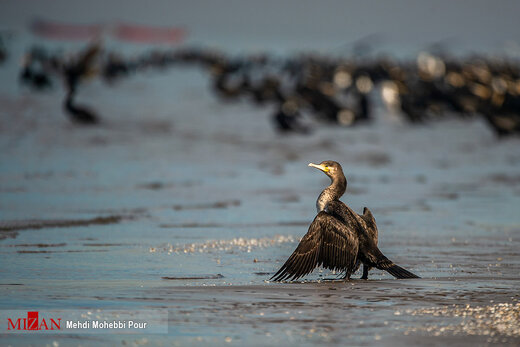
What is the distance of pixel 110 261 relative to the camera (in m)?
8.40

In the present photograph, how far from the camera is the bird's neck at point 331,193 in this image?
8.22 meters

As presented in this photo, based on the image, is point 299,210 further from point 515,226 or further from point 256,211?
point 515,226

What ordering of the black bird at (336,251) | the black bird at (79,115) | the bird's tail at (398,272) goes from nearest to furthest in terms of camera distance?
the bird's tail at (398,272), the black bird at (336,251), the black bird at (79,115)

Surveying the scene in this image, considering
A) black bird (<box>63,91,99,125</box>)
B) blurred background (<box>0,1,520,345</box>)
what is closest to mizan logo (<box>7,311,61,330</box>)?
blurred background (<box>0,1,520,345</box>)

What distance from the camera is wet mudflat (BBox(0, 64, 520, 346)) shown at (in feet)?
20.1

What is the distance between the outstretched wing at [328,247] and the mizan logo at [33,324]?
2.18m

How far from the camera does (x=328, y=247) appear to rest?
7.77 metres

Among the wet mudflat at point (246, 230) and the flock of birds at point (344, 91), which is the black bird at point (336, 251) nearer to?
the wet mudflat at point (246, 230)

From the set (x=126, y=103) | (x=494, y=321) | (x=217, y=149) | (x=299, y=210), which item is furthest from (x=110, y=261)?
(x=126, y=103)

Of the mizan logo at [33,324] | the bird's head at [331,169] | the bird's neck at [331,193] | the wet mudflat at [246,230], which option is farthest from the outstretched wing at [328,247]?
the mizan logo at [33,324]

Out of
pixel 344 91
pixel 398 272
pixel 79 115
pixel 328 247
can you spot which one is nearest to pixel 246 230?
pixel 328 247

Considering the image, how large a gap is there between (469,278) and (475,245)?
6.33 feet

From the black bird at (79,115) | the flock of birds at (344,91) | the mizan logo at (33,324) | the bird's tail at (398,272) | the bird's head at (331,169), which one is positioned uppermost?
the flock of birds at (344,91)

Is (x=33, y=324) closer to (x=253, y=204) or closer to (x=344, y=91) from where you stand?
(x=253, y=204)
